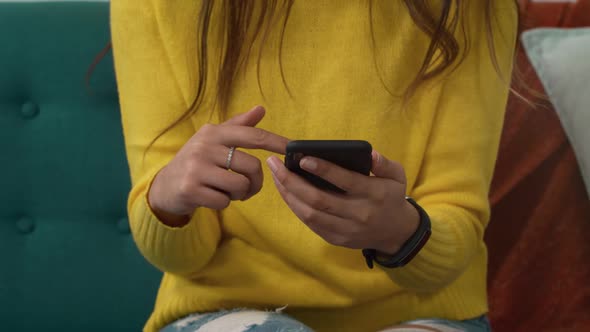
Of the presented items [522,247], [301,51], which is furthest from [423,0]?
[522,247]

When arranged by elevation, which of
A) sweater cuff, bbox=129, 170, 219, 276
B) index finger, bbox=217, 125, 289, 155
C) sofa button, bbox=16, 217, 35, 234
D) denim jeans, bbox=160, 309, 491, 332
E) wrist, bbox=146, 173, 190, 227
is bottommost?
sofa button, bbox=16, 217, 35, 234

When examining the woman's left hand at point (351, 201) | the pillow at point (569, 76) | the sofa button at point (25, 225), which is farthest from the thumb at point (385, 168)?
the sofa button at point (25, 225)

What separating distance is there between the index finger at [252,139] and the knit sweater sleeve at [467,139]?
0.25 m

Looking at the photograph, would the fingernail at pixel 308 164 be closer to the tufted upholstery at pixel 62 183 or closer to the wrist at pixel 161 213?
the wrist at pixel 161 213

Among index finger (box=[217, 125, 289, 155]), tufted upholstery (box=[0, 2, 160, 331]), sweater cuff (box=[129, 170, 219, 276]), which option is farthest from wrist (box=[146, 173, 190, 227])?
tufted upholstery (box=[0, 2, 160, 331])

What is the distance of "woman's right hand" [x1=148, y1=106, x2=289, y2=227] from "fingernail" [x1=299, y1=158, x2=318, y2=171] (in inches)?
2.7

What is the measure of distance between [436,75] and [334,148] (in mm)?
300

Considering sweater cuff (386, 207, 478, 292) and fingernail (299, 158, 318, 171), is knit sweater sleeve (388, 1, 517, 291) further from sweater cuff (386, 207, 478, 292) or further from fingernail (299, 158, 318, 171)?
fingernail (299, 158, 318, 171)

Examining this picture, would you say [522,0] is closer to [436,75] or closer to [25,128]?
[436,75]

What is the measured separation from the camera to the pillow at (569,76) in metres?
1.00

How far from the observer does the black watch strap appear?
2.28 ft

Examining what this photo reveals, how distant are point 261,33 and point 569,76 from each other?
1.72 ft

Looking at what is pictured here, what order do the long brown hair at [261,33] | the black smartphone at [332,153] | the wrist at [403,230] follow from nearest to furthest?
the black smartphone at [332,153] → the wrist at [403,230] → the long brown hair at [261,33]

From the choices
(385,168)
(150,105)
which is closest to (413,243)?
(385,168)
